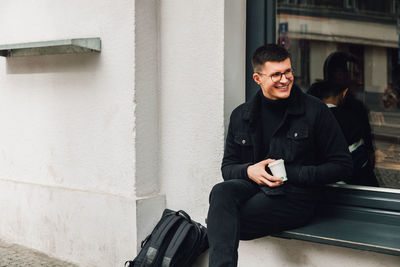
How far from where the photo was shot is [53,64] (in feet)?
15.2

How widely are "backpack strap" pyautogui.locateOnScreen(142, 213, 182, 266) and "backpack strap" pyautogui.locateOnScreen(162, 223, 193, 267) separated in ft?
0.21

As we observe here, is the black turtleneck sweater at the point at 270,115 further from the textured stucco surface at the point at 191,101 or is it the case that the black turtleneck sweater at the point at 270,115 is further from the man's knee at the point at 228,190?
the textured stucco surface at the point at 191,101

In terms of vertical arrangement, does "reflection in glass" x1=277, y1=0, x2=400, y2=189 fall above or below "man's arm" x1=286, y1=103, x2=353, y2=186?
above

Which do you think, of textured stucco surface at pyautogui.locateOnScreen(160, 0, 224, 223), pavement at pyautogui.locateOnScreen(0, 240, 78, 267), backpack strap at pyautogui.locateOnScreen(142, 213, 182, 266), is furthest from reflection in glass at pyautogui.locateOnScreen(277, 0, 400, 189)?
pavement at pyautogui.locateOnScreen(0, 240, 78, 267)

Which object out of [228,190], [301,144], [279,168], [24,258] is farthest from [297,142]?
[24,258]

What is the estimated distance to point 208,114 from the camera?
3.90 metres

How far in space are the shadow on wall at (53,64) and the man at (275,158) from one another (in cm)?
156

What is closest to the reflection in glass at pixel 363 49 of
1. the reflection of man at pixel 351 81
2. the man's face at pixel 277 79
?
the reflection of man at pixel 351 81

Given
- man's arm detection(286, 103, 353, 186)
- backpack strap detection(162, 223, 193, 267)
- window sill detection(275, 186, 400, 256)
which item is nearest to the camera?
window sill detection(275, 186, 400, 256)

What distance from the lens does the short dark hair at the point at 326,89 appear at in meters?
4.18

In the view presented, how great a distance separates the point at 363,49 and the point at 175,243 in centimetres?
334

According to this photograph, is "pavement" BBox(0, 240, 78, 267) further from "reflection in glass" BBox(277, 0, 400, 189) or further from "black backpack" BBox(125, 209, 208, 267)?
"reflection in glass" BBox(277, 0, 400, 189)

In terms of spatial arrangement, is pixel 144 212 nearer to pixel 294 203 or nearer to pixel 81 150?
pixel 81 150

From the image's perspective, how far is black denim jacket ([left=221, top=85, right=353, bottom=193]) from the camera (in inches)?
124
